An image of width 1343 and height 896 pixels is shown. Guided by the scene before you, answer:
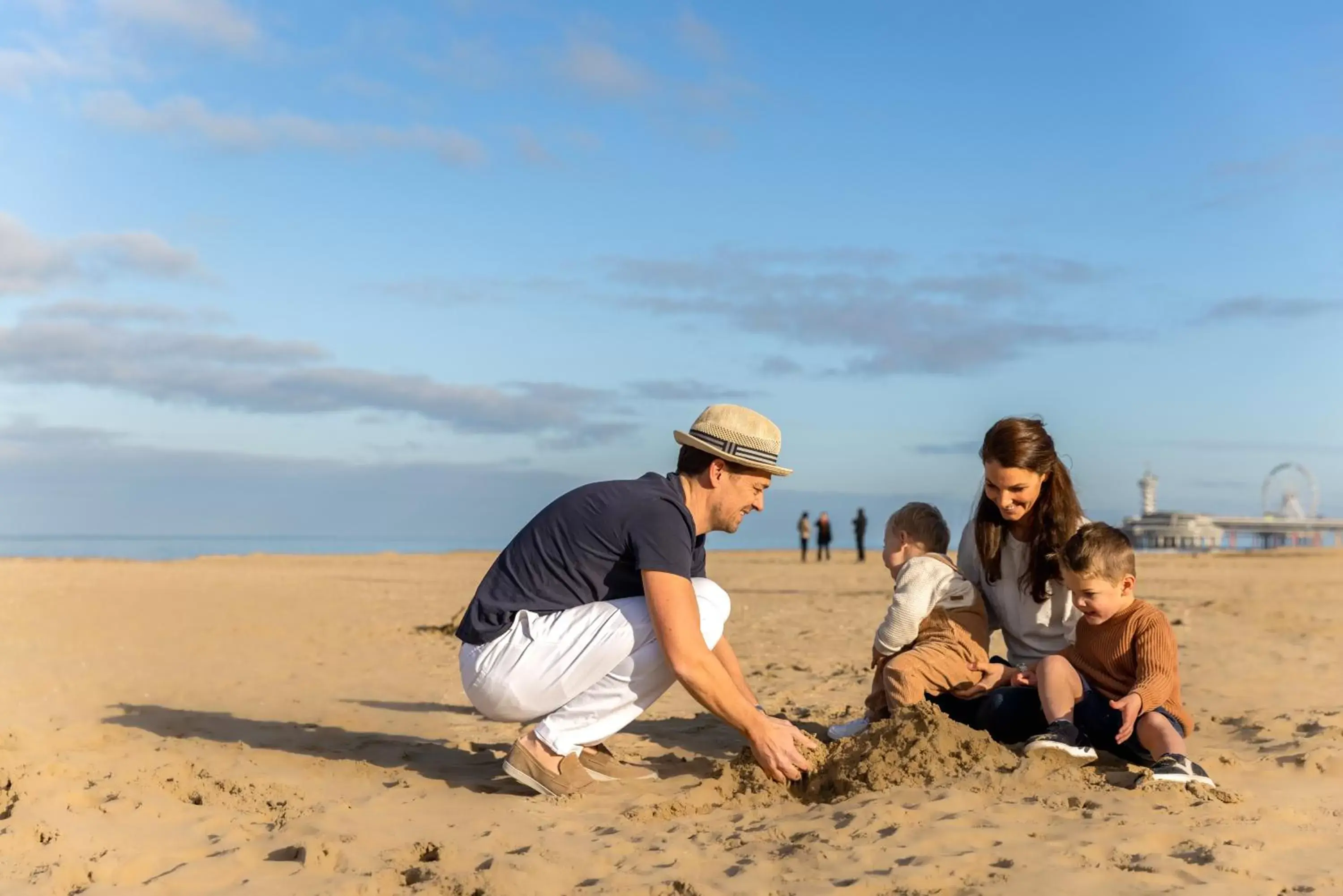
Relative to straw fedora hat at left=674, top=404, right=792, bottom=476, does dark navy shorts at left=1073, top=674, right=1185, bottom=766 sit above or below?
below

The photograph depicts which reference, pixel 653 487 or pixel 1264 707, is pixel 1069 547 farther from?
pixel 1264 707

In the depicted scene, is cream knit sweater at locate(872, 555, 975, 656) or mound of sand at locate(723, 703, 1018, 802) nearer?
mound of sand at locate(723, 703, 1018, 802)

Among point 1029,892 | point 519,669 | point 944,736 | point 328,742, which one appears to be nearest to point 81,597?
point 328,742

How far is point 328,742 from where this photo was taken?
601cm

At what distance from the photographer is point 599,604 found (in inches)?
177

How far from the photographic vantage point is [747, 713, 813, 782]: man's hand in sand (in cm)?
420

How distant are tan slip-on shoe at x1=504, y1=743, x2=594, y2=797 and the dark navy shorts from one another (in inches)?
78.4

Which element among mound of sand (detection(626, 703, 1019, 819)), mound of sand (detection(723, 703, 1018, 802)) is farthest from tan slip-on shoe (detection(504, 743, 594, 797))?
mound of sand (detection(723, 703, 1018, 802))

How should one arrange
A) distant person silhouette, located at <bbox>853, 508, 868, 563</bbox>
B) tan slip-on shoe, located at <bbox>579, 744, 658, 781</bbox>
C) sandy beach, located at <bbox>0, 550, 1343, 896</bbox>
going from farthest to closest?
distant person silhouette, located at <bbox>853, 508, 868, 563</bbox> → tan slip-on shoe, located at <bbox>579, 744, 658, 781</bbox> → sandy beach, located at <bbox>0, 550, 1343, 896</bbox>

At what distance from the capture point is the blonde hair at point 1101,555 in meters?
4.48

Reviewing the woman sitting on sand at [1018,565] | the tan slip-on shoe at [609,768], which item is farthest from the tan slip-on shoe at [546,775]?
the woman sitting on sand at [1018,565]

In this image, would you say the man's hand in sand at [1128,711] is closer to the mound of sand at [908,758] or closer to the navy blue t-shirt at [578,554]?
the mound of sand at [908,758]

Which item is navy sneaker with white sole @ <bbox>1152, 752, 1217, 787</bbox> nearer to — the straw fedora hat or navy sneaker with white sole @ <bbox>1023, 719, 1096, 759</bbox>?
navy sneaker with white sole @ <bbox>1023, 719, 1096, 759</bbox>

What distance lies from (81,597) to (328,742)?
10.8 metres
